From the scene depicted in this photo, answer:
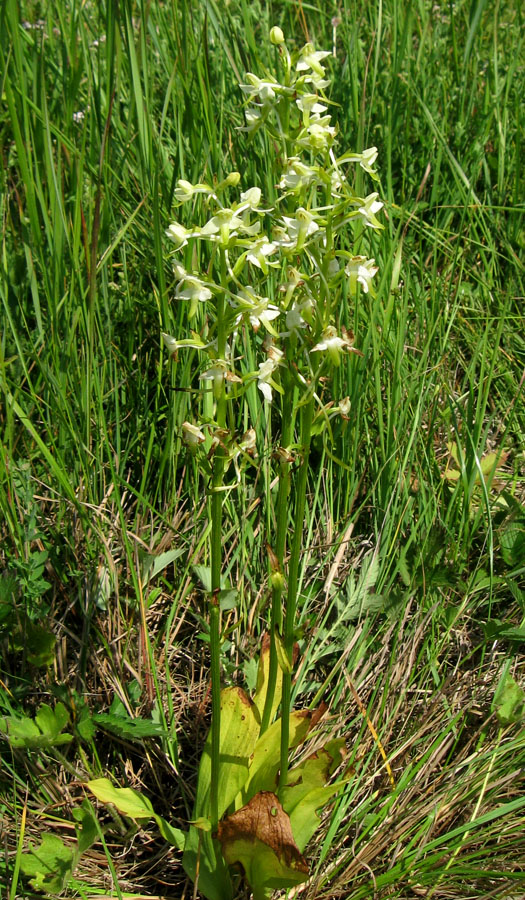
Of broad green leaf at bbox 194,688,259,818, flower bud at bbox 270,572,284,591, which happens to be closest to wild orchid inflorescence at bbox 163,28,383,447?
flower bud at bbox 270,572,284,591

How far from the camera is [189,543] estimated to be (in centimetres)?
194

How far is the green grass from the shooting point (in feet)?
5.32

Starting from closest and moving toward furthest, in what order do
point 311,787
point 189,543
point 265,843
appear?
point 265,843
point 311,787
point 189,543

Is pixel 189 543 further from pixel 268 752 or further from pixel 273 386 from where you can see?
pixel 273 386

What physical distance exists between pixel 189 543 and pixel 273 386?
836mm

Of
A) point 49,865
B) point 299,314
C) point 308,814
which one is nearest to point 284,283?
point 299,314

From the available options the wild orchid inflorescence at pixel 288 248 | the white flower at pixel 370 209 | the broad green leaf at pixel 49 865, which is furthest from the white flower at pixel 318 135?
the broad green leaf at pixel 49 865

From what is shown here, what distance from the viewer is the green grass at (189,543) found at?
A: 1622 mm

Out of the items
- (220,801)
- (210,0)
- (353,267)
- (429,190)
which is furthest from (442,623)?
(210,0)

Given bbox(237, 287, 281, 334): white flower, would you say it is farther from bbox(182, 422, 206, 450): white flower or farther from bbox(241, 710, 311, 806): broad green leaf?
bbox(241, 710, 311, 806): broad green leaf

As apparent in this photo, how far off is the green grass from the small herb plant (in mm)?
145

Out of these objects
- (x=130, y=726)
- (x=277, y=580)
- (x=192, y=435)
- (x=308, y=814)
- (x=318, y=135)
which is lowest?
(x=308, y=814)

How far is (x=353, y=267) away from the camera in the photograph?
120 centimetres

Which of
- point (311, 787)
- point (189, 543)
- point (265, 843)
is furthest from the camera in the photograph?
point (189, 543)
